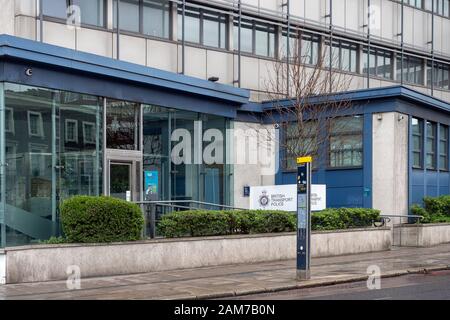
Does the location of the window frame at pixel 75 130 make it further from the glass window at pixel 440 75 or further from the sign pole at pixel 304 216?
the glass window at pixel 440 75

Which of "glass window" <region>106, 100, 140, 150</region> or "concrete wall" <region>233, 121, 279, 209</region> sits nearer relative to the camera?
"glass window" <region>106, 100, 140, 150</region>

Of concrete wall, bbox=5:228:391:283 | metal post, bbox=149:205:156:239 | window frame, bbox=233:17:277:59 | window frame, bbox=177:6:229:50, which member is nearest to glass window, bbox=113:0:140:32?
window frame, bbox=177:6:229:50

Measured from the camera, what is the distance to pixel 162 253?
16.2 meters

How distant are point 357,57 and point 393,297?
64.2 ft

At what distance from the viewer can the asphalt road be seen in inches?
484

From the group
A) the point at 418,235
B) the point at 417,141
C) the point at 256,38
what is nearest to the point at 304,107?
the point at 256,38

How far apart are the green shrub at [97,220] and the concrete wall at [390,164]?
11314mm

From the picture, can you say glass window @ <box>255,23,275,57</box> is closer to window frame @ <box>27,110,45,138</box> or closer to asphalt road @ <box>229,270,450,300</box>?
window frame @ <box>27,110,45,138</box>

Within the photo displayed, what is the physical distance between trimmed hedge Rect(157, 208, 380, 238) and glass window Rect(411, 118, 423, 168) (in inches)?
187

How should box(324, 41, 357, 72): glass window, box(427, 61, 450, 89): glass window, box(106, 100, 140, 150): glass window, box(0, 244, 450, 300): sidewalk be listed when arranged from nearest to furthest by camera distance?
1. box(0, 244, 450, 300): sidewalk
2. box(106, 100, 140, 150): glass window
3. box(324, 41, 357, 72): glass window
4. box(427, 61, 450, 89): glass window

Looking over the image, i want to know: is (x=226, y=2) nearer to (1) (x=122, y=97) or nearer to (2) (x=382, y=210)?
(1) (x=122, y=97)

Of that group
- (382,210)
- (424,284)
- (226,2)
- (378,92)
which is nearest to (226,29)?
(226,2)

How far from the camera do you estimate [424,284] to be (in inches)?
561

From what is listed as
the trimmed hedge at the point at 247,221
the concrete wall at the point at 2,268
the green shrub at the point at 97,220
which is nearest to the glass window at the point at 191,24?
the trimmed hedge at the point at 247,221
